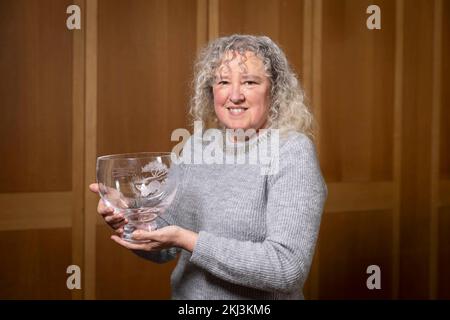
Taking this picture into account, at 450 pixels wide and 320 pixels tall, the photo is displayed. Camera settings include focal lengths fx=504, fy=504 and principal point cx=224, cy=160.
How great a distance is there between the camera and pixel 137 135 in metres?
2.07

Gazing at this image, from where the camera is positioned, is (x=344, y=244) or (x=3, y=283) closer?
(x=3, y=283)

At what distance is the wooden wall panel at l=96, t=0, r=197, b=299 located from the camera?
201 cm

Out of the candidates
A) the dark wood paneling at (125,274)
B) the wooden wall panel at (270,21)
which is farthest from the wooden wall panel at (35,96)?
the wooden wall panel at (270,21)

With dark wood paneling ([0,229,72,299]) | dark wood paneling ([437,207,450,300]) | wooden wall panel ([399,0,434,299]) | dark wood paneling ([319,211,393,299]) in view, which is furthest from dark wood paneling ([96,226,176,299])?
dark wood paneling ([437,207,450,300])

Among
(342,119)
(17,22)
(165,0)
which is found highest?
(165,0)

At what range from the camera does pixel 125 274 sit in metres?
2.07

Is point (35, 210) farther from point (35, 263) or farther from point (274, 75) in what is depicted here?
point (274, 75)

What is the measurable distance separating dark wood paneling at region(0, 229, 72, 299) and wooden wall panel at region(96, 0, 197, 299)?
143 millimetres

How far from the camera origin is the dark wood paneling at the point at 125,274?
2029 millimetres

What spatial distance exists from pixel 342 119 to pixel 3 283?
5.37ft

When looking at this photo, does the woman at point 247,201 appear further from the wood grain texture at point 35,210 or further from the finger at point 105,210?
the wood grain texture at point 35,210

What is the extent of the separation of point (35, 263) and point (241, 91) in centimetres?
121
